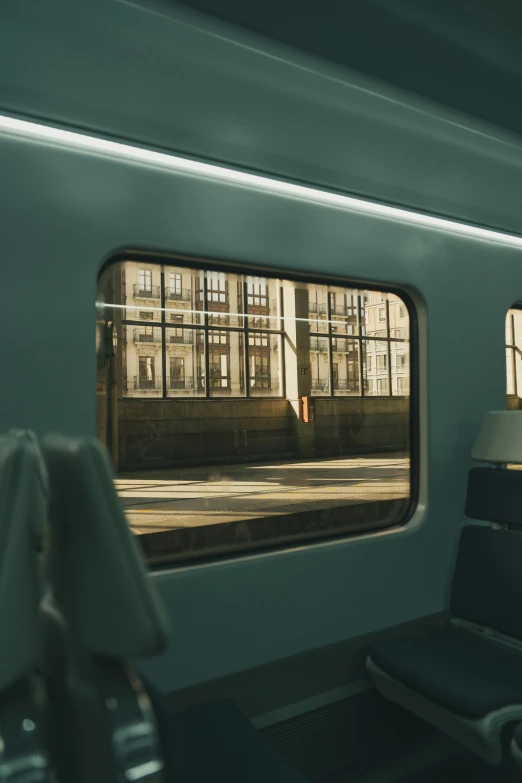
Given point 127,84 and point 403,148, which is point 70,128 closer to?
Answer: point 127,84

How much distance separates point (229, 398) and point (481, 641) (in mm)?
6685

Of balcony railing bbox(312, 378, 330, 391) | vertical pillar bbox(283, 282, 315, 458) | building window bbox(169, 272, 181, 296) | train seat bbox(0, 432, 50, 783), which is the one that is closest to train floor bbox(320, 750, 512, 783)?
train seat bbox(0, 432, 50, 783)

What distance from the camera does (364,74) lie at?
81.8 inches

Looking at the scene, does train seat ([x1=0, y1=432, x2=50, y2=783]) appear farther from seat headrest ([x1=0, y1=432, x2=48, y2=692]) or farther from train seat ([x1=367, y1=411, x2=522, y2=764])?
train seat ([x1=367, y1=411, x2=522, y2=764])

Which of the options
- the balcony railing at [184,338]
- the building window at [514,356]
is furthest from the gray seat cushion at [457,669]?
the balcony railing at [184,338]

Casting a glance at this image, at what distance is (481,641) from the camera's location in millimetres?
2227

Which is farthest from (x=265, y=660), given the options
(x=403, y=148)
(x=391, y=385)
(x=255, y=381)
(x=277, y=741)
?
(x=255, y=381)

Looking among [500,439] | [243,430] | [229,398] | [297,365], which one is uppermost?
[297,365]

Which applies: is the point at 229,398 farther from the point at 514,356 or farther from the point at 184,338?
the point at 514,356

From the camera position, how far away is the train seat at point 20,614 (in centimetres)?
71

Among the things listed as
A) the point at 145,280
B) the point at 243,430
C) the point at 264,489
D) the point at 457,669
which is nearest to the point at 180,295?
the point at 145,280

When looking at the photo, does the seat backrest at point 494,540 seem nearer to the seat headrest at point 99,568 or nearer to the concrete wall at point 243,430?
the concrete wall at point 243,430

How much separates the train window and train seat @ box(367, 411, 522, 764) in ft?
1.10

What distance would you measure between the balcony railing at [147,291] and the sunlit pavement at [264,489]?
74 centimetres
